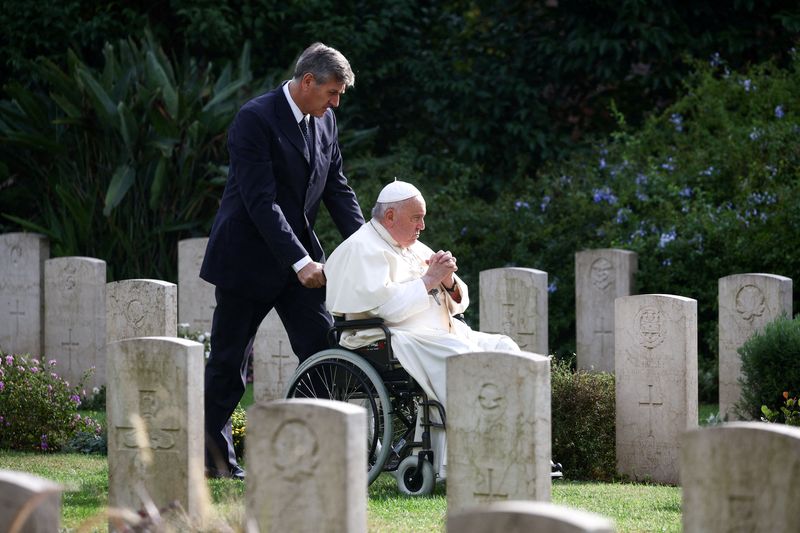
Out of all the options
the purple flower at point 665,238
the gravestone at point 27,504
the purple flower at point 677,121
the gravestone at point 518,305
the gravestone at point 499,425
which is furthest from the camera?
the purple flower at point 677,121

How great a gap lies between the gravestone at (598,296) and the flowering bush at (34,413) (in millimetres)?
4041

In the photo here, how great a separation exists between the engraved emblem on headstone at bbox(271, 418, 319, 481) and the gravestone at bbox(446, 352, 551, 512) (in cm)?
85

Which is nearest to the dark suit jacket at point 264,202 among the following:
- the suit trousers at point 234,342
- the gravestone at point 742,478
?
the suit trousers at point 234,342

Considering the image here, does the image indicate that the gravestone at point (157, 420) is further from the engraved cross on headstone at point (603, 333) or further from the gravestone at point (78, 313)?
the engraved cross on headstone at point (603, 333)

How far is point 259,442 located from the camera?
14.2ft

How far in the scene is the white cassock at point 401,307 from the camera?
20.9ft

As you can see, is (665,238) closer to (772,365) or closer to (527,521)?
(772,365)

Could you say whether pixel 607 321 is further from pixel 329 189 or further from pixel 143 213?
pixel 143 213

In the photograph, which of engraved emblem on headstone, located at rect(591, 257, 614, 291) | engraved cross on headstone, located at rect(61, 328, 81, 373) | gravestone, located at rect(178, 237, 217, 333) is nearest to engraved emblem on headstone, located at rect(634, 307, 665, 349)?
engraved emblem on headstone, located at rect(591, 257, 614, 291)

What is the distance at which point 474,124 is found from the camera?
14.8 m

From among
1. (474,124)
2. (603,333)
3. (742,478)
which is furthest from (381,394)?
(474,124)

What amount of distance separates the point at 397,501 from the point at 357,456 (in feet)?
6.52

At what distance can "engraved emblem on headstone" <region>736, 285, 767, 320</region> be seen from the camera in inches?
338

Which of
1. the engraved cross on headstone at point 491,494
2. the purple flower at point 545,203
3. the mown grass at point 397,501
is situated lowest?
the mown grass at point 397,501
